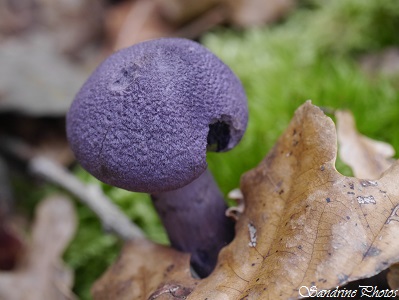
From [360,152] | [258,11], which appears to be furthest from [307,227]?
[258,11]

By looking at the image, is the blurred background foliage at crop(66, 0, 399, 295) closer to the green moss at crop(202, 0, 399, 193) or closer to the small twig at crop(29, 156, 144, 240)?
the green moss at crop(202, 0, 399, 193)

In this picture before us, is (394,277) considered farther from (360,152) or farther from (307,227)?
(360,152)

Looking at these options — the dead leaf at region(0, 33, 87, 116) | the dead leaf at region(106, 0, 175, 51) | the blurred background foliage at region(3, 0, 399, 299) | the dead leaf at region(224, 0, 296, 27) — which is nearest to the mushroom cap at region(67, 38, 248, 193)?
the blurred background foliage at region(3, 0, 399, 299)

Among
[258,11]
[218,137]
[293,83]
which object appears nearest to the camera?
[218,137]

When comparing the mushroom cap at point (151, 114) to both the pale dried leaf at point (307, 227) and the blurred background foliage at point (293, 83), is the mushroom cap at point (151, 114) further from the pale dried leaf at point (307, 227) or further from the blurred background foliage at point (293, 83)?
the blurred background foliage at point (293, 83)

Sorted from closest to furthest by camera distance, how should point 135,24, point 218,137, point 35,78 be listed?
point 218,137 < point 35,78 < point 135,24

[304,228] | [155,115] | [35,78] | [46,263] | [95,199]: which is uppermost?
[155,115]
